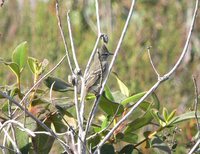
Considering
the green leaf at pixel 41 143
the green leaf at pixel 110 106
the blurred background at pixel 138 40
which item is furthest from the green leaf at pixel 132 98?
the blurred background at pixel 138 40

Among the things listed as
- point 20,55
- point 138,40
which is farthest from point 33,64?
point 138,40

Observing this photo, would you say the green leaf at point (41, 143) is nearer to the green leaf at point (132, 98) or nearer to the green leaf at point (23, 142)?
the green leaf at point (23, 142)

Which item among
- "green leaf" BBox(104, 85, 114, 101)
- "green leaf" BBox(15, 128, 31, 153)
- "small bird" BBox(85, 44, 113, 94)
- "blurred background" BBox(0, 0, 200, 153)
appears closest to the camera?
"green leaf" BBox(15, 128, 31, 153)

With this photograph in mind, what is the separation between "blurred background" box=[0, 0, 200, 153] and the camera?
630 cm

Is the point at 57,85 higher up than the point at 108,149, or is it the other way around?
the point at 57,85

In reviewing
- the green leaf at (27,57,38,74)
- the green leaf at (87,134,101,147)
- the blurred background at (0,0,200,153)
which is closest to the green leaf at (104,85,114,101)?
the green leaf at (87,134,101,147)

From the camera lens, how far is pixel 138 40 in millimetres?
6719

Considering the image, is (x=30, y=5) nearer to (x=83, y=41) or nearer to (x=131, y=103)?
(x=83, y=41)

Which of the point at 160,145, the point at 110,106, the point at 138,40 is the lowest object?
A: the point at 138,40

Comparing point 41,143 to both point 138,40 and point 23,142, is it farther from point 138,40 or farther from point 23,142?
point 138,40

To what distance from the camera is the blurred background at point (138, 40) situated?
6297 mm

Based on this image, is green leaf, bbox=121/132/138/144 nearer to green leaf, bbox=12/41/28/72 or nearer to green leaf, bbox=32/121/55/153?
green leaf, bbox=32/121/55/153

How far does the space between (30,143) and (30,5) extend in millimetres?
6635

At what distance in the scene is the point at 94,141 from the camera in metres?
1.83
